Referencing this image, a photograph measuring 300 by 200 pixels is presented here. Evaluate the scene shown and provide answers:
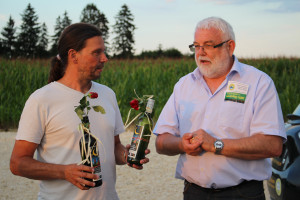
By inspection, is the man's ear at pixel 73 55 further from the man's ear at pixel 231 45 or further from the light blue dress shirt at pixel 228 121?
the man's ear at pixel 231 45

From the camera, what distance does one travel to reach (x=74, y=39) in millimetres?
2715

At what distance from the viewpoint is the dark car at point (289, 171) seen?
363 centimetres

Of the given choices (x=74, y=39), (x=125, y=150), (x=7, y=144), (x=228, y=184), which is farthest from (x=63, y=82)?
(x=7, y=144)

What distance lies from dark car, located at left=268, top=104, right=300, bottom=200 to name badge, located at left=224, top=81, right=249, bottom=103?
1.33 metres

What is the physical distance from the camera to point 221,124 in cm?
275

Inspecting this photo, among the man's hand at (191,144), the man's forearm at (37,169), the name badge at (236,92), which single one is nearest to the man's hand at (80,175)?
the man's forearm at (37,169)

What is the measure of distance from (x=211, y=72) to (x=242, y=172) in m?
0.75

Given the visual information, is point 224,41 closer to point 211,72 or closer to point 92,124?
point 211,72

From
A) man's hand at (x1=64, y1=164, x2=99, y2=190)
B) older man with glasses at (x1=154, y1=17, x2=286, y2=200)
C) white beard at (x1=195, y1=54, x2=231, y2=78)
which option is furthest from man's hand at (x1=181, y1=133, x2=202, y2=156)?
man's hand at (x1=64, y1=164, x2=99, y2=190)

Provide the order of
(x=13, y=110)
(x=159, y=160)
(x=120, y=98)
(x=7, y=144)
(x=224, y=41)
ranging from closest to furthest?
1. (x=224, y=41)
2. (x=159, y=160)
3. (x=7, y=144)
4. (x=13, y=110)
5. (x=120, y=98)

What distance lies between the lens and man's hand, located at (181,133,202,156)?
261 cm

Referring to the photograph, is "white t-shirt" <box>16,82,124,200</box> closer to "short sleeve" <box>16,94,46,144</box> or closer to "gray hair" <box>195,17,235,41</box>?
"short sleeve" <box>16,94,46,144</box>

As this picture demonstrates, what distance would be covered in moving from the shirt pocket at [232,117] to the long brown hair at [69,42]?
105 centimetres

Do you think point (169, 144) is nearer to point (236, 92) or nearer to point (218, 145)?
point (218, 145)
